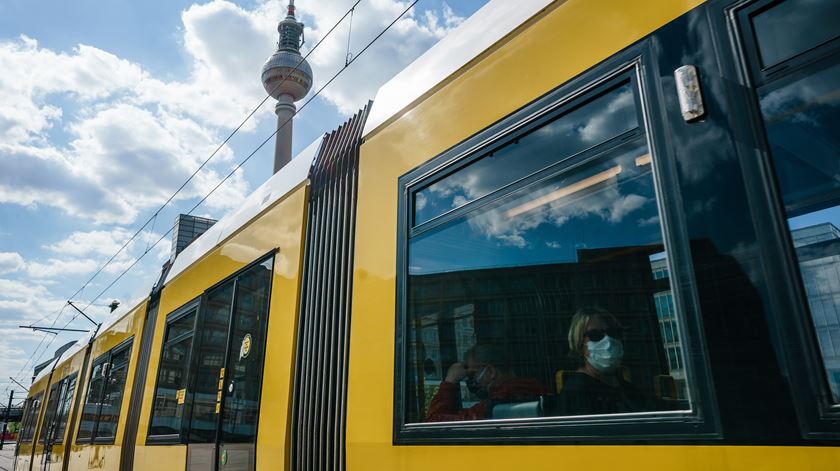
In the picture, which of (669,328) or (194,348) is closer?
(669,328)

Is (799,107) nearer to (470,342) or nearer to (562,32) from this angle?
(562,32)

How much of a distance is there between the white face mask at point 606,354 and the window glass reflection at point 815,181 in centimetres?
59

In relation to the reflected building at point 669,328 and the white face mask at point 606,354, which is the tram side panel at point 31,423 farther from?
the reflected building at point 669,328

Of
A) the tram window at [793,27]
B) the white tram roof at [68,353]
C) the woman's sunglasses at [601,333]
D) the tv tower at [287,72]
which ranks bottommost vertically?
the woman's sunglasses at [601,333]

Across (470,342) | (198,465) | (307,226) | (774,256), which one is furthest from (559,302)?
(198,465)

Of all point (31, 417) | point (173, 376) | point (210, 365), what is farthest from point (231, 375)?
point (31, 417)

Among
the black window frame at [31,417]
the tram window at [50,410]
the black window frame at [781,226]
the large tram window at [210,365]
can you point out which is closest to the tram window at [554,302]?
the black window frame at [781,226]

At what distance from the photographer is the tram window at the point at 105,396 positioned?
7982 millimetres

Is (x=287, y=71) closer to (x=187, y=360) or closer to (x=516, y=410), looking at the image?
(x=187, y=360)

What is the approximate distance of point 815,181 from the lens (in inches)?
65.4

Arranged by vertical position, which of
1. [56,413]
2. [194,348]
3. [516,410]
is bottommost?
[516,410]

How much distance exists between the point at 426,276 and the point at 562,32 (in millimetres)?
1195

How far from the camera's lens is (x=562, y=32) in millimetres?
2586

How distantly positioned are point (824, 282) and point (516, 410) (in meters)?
1.13
